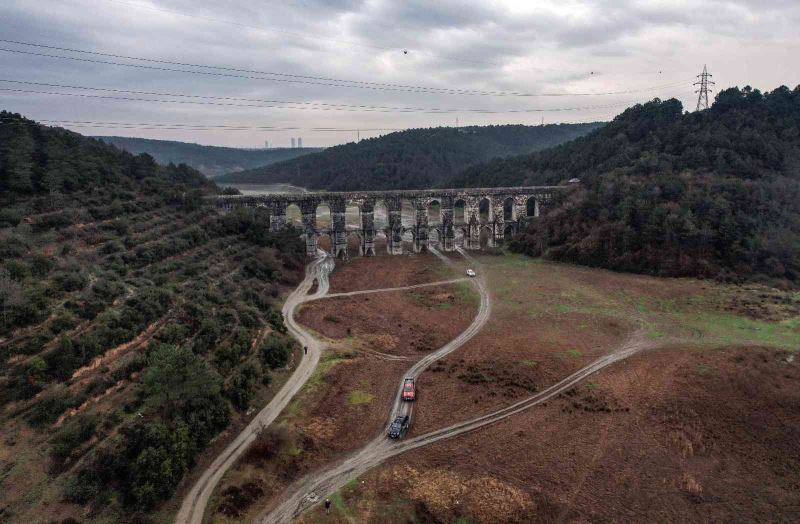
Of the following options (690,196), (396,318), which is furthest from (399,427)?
(690,196)

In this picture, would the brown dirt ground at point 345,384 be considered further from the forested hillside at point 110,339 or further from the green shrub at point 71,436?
the green shrub at point 71,436

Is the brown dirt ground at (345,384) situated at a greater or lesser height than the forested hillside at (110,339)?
lesser

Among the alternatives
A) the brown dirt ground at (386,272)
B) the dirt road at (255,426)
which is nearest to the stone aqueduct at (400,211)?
the brown dirt ground at (386,272)

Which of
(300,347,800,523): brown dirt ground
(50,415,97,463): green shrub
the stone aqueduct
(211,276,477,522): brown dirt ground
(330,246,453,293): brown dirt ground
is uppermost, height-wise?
the stone aqueduct

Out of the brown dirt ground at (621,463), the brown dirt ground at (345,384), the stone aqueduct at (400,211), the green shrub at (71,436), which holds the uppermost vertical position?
the stone aqueduct at (400,211)

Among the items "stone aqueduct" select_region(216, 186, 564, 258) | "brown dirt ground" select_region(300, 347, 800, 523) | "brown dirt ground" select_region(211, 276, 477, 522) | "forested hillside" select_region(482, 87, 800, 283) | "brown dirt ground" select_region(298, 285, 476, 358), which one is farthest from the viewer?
"stone aqueduct" select_region(216, 186, 564, 258)

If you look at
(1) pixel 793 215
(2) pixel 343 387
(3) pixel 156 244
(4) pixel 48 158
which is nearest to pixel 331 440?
(2) pixel 343 387

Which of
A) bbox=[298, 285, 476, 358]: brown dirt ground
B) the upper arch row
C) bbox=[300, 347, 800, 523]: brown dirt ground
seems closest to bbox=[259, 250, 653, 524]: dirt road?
bbox=[300, 347, 800, 523]: brown dirt ground

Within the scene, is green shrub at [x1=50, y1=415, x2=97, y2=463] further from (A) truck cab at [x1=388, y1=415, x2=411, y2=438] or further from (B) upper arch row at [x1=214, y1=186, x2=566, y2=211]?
(B) upper arch row at [x1=214, y1=186, x2=566, y2=211]
